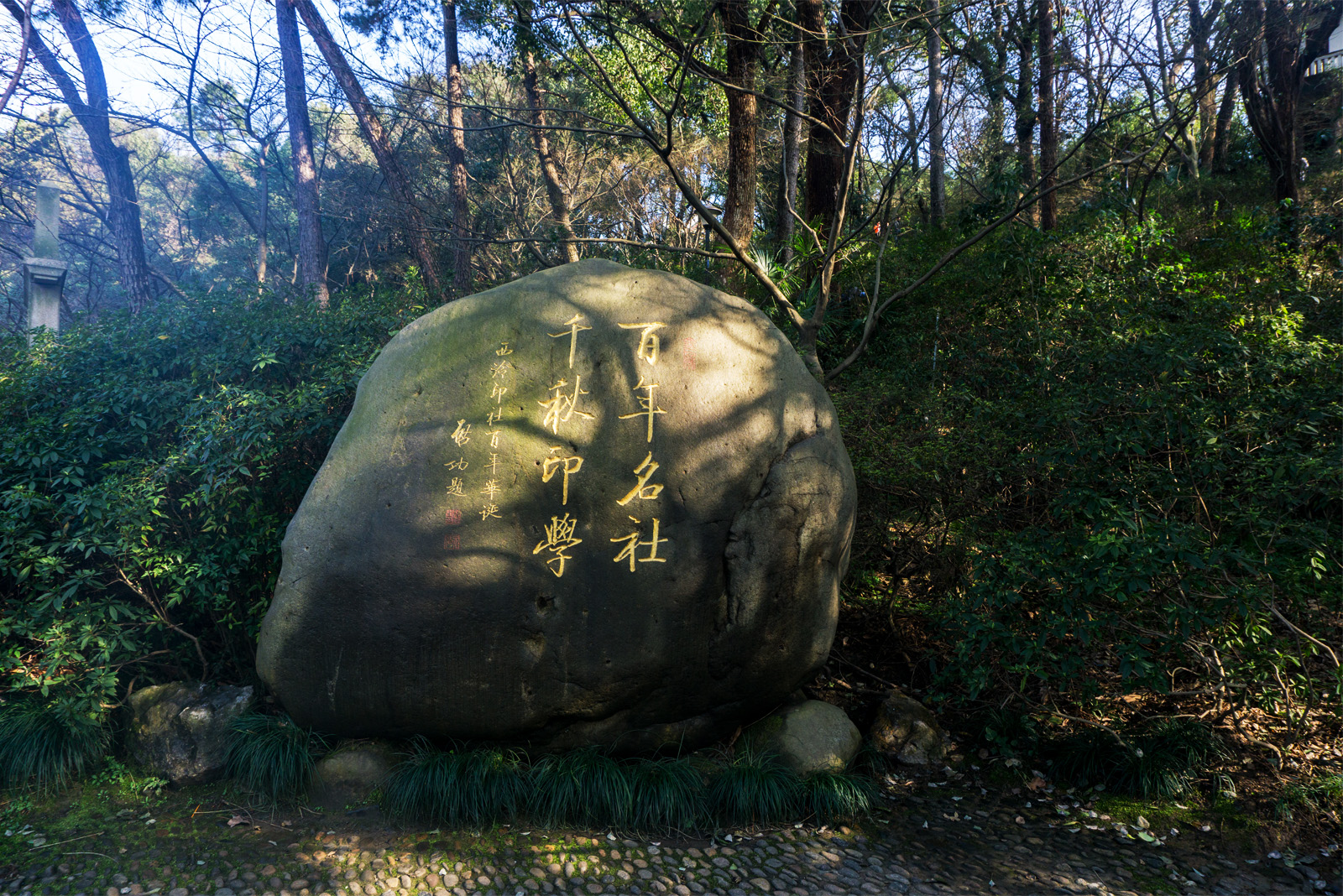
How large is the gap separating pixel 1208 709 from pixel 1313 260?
4.41 meters

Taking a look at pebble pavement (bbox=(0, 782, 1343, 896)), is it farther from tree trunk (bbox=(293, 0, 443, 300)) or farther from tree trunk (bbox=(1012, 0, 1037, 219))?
tree trunk (bbox=(293, 0, 443, 300))

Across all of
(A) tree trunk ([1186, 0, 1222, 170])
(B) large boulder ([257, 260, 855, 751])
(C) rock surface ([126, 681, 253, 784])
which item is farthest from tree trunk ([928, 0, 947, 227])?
(C) rock surface ([126, 681, 253, 784])

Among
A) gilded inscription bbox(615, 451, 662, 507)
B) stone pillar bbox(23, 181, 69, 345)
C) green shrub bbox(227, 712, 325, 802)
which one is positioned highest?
stone pillar bbox(23, 181, 69, 345)

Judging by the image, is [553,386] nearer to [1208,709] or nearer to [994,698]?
[994,698]

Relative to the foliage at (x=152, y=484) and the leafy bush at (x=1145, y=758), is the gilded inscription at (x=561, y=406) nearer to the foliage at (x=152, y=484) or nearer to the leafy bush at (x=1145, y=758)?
the foliage at (x=152, y=484)

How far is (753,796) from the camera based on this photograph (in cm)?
385

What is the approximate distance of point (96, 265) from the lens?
20.2 m

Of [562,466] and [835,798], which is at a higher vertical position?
[562,466]

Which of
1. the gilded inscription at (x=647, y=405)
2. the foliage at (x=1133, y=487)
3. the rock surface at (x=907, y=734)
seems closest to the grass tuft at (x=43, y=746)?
the gilded inscription at (x=647, y=405)

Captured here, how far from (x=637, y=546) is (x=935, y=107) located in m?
5.53

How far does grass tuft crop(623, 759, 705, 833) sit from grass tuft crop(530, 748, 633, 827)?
56 millimetres

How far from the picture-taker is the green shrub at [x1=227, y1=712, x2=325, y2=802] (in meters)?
3.76

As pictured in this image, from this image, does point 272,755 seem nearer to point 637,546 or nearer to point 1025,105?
point 637,546

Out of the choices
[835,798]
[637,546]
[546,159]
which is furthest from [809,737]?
[546,159]
